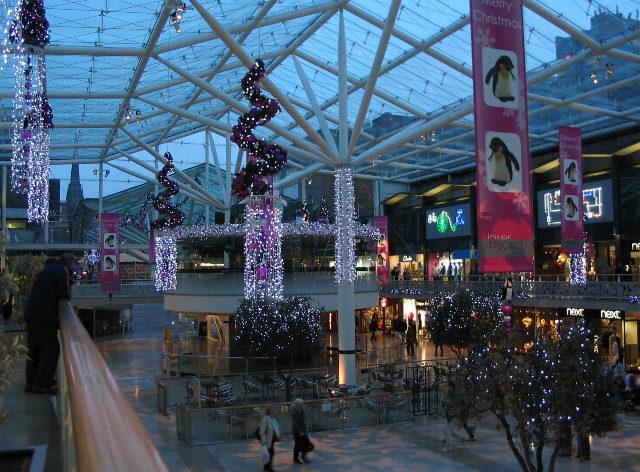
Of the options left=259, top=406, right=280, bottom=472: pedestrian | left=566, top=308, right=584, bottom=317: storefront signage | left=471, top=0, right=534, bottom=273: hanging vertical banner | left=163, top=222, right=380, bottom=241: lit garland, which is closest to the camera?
left=471, top=0, right=534, bottom=273: hanging vertical banner

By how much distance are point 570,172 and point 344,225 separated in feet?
22.9

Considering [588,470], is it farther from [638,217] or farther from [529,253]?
[638,217]

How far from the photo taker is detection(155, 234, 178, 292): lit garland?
3228 cm

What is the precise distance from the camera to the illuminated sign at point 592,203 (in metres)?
32.8

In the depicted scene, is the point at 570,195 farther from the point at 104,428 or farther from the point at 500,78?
the point at 104,428

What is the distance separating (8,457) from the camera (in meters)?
4.01

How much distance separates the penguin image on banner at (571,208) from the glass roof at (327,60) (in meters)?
3.70

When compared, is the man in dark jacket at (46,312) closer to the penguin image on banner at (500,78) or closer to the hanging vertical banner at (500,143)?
the hanging vertical banner at (500,143)

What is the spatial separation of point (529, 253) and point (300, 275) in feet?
61.5

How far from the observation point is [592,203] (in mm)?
33719

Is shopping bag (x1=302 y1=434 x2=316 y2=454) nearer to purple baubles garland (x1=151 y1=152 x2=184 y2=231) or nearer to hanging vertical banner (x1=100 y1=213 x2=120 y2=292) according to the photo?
hanging vertical banner (x1=100 y1=213 x2=120 y2=292)

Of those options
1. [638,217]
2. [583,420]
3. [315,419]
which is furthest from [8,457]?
[638,217]

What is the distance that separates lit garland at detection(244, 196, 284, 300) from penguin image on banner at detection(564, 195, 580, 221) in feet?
30.7

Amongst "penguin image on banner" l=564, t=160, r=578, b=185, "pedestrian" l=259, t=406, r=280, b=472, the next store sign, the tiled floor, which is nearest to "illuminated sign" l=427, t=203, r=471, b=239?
the next store sign
